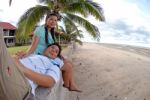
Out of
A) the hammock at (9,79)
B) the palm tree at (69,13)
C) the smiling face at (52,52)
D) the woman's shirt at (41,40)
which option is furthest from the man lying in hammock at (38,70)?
the palm tree at (69,13)

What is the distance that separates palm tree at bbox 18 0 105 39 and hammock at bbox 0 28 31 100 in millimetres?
14109

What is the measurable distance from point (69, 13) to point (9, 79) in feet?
54.5

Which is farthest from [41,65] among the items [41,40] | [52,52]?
[41,40]

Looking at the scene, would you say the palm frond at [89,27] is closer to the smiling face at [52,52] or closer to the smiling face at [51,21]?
the smiling face at [51,21]

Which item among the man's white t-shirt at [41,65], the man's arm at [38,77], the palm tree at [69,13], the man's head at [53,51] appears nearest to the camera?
the man's arm at [38,77]

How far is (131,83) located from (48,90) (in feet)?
37.4

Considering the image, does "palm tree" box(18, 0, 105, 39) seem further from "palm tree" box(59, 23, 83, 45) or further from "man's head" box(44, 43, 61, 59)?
"man's head" box(44, 43, 61, 59)

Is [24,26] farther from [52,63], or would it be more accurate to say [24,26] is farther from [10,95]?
[10,95]

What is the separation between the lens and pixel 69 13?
61.2 feet

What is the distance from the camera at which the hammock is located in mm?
2115

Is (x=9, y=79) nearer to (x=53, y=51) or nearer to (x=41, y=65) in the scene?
(x=41, y=65)

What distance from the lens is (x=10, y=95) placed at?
7.18 feet

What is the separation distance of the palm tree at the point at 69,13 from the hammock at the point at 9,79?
14.1m

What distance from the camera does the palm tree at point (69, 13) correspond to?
16.8 meters
